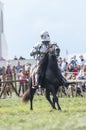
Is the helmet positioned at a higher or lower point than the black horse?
higher

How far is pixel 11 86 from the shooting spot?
27.3 meters

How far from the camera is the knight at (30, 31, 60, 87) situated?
15914 mm

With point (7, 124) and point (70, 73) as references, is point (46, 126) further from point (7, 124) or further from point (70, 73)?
point (70, 73)

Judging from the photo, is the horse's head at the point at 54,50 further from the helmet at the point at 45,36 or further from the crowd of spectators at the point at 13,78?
the crowd of spectators at the point at 13,78

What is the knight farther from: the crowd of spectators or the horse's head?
the crowd of spectators

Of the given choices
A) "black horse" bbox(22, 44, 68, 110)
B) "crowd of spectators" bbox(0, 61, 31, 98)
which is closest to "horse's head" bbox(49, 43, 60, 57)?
"black horse" bbox(22, 44, 68, 110)

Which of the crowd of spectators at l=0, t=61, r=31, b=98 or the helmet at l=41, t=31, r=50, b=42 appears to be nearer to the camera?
the helmet at l=41, t=31, r=50, b=42

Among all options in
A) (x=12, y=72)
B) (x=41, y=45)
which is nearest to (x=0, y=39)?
(x=12, y=72)

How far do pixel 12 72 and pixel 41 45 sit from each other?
11951 millimetres

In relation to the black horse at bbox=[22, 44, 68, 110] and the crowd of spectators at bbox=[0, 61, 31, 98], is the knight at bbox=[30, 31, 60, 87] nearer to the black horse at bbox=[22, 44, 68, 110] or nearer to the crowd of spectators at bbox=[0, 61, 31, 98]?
the black horse at bbox=[22, 44, 68, 110]

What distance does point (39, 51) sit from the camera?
637 inches

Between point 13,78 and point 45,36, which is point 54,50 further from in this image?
point 13,78

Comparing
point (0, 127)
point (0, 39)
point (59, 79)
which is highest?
point (0, 39)

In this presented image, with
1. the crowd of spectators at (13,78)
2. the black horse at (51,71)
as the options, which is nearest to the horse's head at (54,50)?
the black horse at (51,71)
